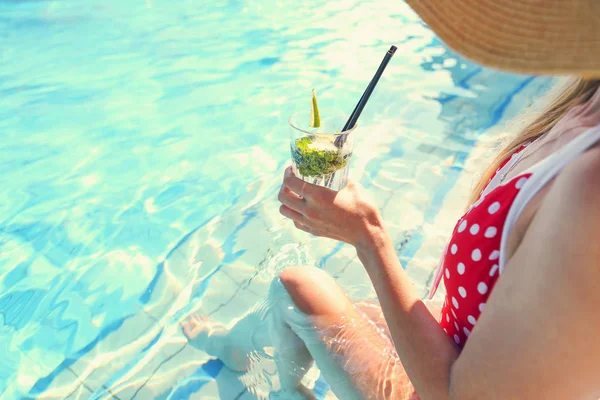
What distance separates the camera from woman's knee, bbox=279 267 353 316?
173 centimetres

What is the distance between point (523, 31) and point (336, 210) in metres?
0.69

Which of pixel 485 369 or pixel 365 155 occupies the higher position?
pixel 485 369

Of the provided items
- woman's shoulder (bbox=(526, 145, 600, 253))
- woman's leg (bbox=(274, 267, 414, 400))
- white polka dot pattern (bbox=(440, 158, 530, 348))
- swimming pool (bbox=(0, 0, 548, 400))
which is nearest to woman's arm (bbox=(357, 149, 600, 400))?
woman's shoulder (bbox=(526, 145, 600, 253))

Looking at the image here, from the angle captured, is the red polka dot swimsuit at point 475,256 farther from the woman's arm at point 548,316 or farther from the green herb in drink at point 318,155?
the green herb in drink at point 318,155

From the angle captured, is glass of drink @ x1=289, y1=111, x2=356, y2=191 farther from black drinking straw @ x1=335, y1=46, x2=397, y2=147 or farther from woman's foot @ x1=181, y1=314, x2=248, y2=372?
woman's foot @ x1=181, y1=314, x2=248, y2=372

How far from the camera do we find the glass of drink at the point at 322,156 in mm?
1552

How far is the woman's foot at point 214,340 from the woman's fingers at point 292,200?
0.87 m

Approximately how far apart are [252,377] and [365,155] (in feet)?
6.10

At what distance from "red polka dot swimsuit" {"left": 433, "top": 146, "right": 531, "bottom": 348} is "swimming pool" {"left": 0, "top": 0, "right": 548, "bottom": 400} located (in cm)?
89

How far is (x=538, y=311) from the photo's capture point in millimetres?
1016

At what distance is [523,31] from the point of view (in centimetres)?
96

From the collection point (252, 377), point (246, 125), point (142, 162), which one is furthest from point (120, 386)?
point (246, 125)

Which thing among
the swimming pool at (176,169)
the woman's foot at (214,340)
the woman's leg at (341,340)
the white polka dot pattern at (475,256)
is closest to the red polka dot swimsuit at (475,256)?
the white polka dot pattern at (475,256)

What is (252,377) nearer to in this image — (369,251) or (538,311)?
(369,251)
